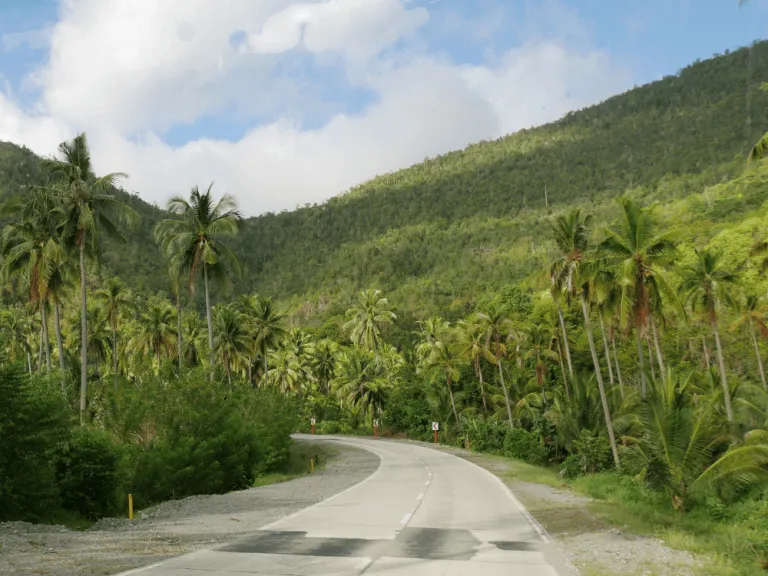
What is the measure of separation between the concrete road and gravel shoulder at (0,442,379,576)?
0.64m

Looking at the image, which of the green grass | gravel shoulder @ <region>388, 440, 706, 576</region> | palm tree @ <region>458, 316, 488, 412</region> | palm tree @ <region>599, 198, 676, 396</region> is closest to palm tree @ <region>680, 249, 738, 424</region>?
palm tree @ <region>599, 198, 676, 396</region>

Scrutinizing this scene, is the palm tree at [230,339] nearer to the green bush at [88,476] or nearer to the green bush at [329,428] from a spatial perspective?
the green bush at [329,428]

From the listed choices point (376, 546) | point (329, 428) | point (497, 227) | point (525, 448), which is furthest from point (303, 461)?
point (497, 227)

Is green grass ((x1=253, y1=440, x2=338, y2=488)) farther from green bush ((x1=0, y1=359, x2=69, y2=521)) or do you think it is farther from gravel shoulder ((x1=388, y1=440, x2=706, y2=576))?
gravel shoulder ((x1=388, y1=440, x2=706, y2=576))

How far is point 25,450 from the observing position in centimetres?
1451

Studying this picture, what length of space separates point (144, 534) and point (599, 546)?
28.2 ft

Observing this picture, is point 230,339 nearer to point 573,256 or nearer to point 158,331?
point 158,331

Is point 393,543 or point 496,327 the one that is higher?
point 496,327

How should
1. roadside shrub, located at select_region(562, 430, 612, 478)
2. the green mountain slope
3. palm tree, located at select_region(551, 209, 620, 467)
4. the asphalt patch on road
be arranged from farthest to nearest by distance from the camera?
the green mountain slope → roadside shrub, located at select_region(562, 430, 612, 478) → palm tree, located at select_region(551, 209, 620, 467) → the asphalt patch on road

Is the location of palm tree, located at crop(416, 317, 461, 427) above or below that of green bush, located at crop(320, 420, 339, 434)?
above

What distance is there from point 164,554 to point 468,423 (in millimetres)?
44506

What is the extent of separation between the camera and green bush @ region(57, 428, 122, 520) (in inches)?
643

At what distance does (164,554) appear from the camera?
988 cm

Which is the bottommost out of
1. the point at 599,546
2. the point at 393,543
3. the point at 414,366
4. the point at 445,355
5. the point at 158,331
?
the point at 599,546
